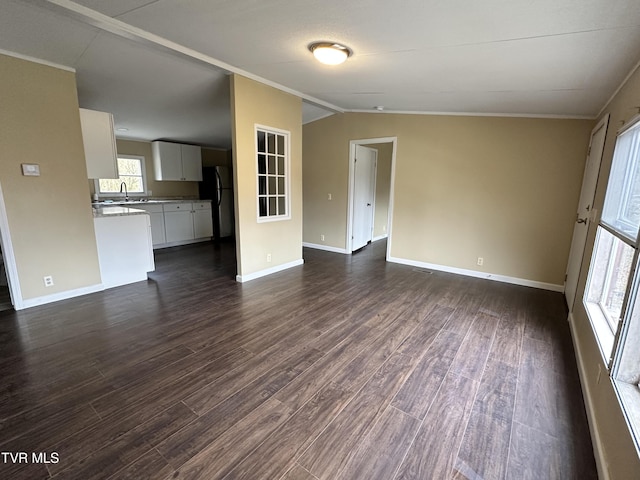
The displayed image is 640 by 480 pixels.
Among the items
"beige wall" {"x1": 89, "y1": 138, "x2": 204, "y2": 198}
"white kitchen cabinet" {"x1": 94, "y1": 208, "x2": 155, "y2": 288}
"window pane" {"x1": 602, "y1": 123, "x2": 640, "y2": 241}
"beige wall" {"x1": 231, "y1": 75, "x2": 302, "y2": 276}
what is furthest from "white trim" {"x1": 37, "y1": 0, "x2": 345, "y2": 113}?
"beige wall" {"x1": 89, "y1": 138, "x2": 204, "y2": 198}

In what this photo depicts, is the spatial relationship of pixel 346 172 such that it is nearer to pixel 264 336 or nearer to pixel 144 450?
pixel 264 336

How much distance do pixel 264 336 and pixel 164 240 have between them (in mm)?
4339

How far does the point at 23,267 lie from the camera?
3.01m

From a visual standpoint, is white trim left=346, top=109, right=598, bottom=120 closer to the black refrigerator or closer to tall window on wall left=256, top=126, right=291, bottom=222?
tall window on wall left=256, top=126, right=291, bottom=222

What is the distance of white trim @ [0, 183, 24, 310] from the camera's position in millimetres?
2861

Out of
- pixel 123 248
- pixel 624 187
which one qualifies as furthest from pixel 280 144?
pixel 624 187

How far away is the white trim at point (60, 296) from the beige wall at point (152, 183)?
3.05 meters

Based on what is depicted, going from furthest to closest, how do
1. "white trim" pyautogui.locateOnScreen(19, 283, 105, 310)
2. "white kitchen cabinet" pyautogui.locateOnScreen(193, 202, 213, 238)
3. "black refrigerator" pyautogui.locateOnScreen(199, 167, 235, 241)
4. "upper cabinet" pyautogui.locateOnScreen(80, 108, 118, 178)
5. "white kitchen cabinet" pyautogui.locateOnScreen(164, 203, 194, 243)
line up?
"black refrigerator" pyautogui.locateOnScreen(199, 167, 235, 241) < "white kitchen cabinet" pyautogui.locateOnScreen(193, 202, 213, 238) < "white kitchen cabinet" pyautogui.locateOnScreen(164, 203, 194, 243) < "upper cabinet" pyautogui.locateOnScreen(80, 108, 118, 178) < "white trim" pyautogui.locateOnScreen(19, 283, 105, 310)

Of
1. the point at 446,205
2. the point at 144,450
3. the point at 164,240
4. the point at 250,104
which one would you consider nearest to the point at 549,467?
the point at 144,450

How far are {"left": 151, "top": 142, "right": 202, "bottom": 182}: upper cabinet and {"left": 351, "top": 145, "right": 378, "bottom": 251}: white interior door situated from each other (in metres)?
3.80

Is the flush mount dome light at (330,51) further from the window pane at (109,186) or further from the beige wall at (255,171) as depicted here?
the window pane at (109,186)

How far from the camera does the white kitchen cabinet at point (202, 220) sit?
21.3ft

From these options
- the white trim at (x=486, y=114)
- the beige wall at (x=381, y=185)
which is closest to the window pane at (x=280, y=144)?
the white trim at (x=486, y=114)

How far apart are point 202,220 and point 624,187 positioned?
6.63 m
